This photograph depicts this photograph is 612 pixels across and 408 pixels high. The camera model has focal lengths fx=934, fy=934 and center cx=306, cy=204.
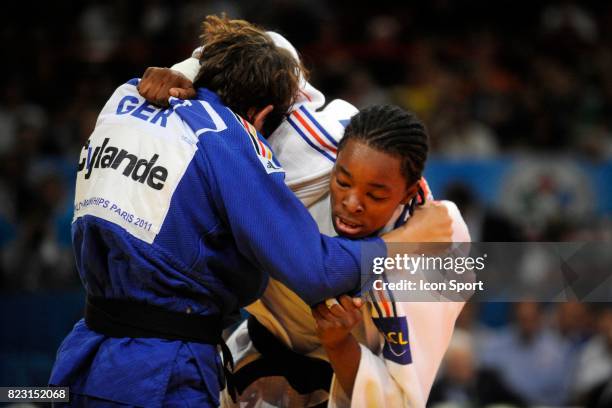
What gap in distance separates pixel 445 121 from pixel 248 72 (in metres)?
5.00

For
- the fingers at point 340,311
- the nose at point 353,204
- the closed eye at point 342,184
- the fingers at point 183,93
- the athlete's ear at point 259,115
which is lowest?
the fingers at point 340,311

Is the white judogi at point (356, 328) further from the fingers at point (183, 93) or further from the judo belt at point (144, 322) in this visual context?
the judo belt at point (144, 322)

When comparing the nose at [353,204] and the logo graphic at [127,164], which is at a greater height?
the logo graphic at [127,164]

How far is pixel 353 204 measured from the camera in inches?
106

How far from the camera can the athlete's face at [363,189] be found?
2688 millimetres

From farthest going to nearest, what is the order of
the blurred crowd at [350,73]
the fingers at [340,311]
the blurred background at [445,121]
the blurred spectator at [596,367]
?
the blurred crowd at [350,73]
the blurred background at [445,121]
the blurred spectator at [596,367]
the fingers at [340,311]

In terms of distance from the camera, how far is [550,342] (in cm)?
580

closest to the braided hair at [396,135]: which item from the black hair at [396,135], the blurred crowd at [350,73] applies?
the black hair at [396,135]

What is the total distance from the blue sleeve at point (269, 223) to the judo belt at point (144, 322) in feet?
0.80

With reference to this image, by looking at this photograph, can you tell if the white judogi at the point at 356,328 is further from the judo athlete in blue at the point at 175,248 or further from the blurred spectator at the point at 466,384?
the blurred spectator at the point at 466,384

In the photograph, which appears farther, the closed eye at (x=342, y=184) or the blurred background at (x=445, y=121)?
the blurred background at (x=445, y=121)

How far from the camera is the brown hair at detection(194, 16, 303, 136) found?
2695 mm

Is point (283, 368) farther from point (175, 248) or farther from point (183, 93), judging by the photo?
point (183, 93)

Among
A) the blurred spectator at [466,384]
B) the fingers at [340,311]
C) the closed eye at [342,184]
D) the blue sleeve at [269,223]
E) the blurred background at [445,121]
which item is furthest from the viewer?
the blurred background at [445,121]
